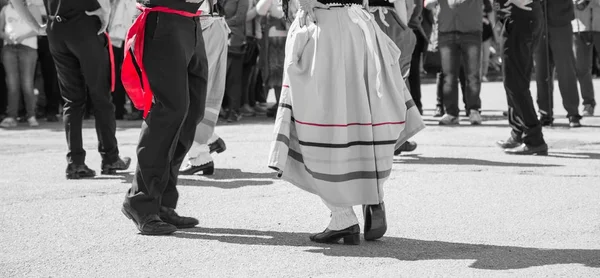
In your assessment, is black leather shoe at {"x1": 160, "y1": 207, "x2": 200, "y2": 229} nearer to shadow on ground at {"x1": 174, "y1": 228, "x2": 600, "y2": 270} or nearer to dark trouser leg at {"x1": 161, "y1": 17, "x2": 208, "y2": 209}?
dark trouser leg at {"x1": 161, "y1": 17, "x2": 208, "y2": 209}

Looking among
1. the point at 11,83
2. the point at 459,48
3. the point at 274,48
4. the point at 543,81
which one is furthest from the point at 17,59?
the point at 543,81

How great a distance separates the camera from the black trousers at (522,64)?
9180mm

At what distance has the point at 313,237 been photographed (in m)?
5.73

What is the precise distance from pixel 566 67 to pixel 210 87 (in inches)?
217

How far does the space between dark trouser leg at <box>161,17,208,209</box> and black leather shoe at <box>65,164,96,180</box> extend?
2441 millimetres

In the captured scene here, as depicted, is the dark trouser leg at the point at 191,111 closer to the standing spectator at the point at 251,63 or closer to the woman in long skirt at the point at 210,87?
the woman in long skirt at the point at 210,87

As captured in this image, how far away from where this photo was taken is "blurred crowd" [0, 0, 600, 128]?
39.8 feet

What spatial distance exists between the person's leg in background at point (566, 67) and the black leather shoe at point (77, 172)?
20.1ft

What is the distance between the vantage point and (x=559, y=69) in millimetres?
12250

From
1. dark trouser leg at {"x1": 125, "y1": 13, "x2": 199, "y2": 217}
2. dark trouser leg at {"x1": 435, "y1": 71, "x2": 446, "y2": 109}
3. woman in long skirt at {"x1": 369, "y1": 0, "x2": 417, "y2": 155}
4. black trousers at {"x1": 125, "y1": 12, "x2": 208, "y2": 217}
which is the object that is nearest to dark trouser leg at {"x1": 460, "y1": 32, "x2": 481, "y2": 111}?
dark trouser leg at {"x1": 435, "y1": 71, "x2": 446, "y2": 109}

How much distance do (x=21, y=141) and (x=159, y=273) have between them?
7412 mm

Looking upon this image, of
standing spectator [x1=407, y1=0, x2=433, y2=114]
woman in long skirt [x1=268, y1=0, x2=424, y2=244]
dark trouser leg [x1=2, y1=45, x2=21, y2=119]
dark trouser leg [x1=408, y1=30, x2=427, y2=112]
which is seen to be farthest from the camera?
dark trouser leg [x1=2, y1=45, x2=21, y2=119]

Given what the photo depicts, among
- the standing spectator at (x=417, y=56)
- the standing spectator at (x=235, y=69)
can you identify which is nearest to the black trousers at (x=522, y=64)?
the standing spectator at (x=417, y=56)

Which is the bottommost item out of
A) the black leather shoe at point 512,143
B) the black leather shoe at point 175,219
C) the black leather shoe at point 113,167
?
the black leather shoe at point 512,143
